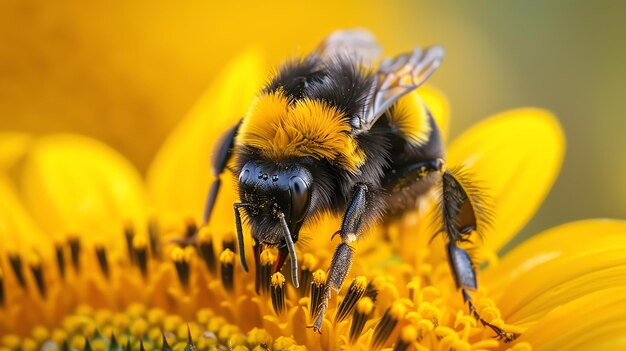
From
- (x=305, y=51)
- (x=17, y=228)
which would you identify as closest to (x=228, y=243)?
(x=17, y=228)

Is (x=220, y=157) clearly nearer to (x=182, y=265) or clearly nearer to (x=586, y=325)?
(x=182, y=265)

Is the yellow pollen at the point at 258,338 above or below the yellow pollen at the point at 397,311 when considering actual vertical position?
below

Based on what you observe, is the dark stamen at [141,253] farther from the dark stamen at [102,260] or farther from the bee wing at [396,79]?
the bee wing at [396,79]

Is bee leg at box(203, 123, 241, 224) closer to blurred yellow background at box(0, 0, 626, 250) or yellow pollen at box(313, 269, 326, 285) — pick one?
yellow pollen at box(313, 269, 326, 285)

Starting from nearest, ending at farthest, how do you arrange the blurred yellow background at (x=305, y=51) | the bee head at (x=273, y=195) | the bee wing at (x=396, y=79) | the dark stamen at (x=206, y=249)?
the bee head at (x=273, y=195)
the bee wing at (x=396, y=79)
the dark stamen at (x=206, y=249)
the blurred yellow background at (x=305, y=51)

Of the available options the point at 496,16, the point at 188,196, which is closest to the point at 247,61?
the point at 188,196

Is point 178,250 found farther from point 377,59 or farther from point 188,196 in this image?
point 377,59

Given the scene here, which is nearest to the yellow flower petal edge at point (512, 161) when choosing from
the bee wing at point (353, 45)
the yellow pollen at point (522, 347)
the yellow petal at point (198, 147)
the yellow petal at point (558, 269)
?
the yellow petal at point (558, 269)
